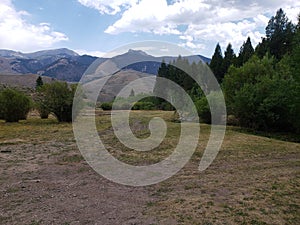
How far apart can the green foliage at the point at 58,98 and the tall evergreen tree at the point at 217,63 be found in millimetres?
30930

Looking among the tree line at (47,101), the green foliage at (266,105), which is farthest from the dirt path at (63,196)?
the tree line at (47,101)

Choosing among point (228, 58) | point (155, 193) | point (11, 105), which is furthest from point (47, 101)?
point (228, 58)

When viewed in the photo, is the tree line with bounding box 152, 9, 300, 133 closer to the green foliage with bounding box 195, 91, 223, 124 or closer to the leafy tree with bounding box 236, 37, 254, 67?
the green foliage with bounding box 195, 91, 223, 124

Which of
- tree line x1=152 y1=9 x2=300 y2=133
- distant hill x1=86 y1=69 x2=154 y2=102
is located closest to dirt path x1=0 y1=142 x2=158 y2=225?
tree line x1=152 y1=9 x2=300 y2=133

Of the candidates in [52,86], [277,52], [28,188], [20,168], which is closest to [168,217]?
[28,188]

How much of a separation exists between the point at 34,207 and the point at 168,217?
11.6ft

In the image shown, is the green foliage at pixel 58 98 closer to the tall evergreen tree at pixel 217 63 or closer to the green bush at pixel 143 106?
the green bush at pixel 143 106

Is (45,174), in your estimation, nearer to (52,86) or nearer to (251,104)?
(251,104)

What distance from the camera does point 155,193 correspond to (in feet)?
26.0

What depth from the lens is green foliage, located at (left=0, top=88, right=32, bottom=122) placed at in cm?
3103

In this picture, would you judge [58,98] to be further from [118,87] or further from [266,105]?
[118,87]

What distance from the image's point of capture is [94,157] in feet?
43.0

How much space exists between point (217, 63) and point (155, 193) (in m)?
49.7

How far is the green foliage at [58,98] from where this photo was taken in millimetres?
31219
